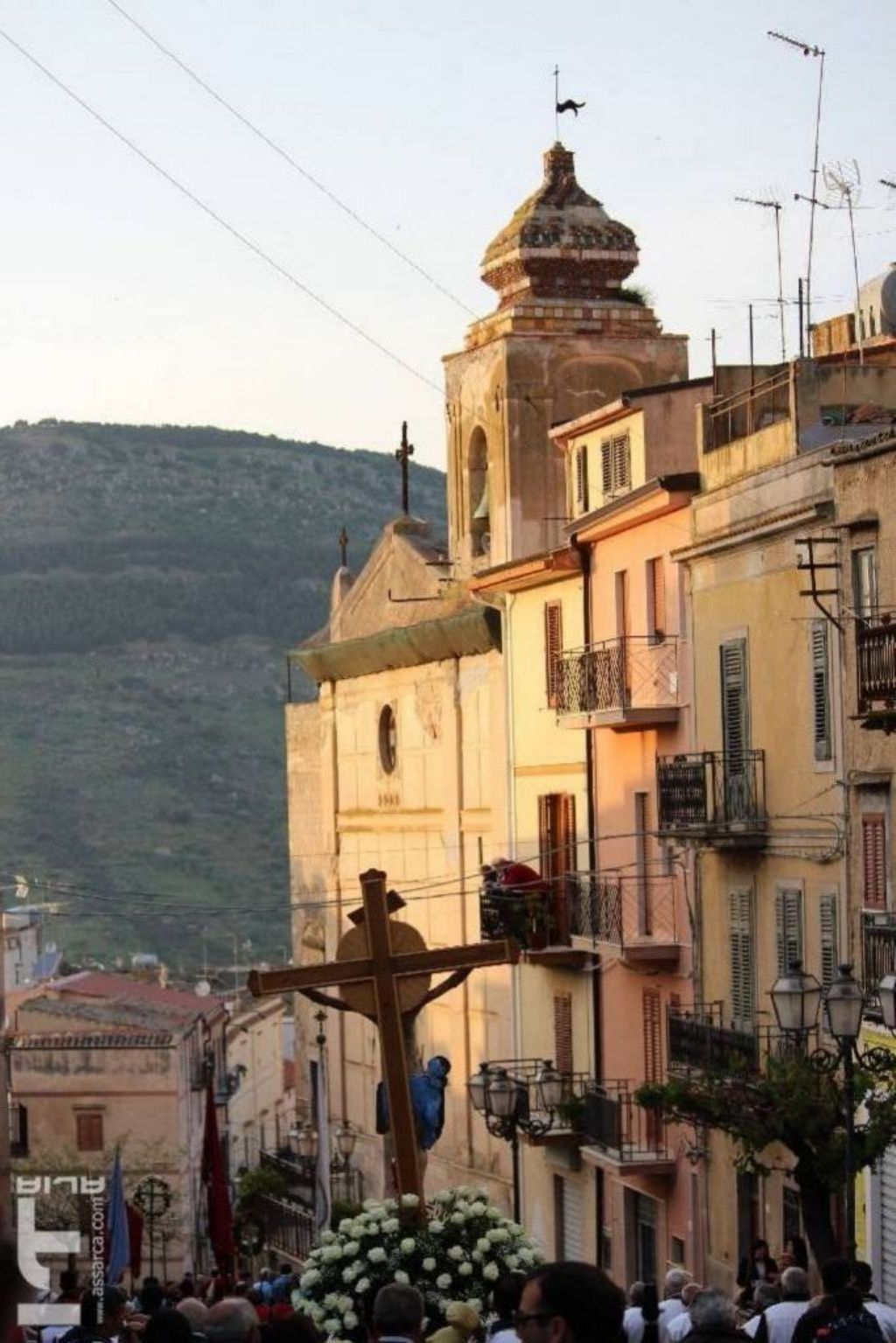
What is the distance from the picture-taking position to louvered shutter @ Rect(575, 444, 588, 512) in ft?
151

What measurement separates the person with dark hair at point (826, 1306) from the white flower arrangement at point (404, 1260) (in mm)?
2751

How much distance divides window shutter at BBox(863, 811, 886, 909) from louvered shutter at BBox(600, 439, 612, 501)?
12.9m

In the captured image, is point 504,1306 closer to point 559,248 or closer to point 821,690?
point 821,690

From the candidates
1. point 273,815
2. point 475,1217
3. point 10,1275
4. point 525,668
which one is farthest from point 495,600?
point 273,815

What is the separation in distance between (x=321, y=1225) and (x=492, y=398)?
12.9 meters

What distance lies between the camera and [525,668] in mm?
47812

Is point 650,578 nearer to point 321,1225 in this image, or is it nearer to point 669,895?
point 669,895

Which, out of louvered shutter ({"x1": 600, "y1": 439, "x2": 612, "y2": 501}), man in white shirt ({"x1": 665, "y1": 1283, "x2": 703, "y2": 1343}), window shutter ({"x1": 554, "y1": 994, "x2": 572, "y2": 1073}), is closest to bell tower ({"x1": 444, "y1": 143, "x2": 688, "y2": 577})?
louvered shutter ({"x1": 600, "y1": 439, "x2": 612, "y2": 501})

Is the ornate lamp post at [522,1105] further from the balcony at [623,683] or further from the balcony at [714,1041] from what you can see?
the balcony at [623,683]

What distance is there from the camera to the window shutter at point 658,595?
4041 centimetres

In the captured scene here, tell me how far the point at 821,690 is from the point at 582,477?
12612mm

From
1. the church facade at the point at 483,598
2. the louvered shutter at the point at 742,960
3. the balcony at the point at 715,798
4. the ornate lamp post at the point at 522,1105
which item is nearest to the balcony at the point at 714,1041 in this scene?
the louvered shutter at the point at 742,960

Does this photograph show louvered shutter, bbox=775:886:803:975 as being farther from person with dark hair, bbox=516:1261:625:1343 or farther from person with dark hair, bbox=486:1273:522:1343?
person with dark hair, bbox=516:1261:625:1343

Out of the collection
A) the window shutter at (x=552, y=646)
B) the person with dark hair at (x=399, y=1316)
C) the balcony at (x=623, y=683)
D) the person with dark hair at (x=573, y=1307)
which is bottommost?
the person with dark hair at (x=399, y=1316)
